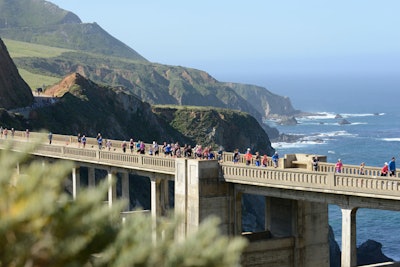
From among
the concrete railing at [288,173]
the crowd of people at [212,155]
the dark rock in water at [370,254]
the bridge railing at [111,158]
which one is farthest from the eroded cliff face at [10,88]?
the concrete railing at [288,173]

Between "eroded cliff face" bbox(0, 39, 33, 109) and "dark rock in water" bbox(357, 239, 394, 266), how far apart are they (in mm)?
48566

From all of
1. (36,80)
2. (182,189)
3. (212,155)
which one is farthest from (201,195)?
(36,80)

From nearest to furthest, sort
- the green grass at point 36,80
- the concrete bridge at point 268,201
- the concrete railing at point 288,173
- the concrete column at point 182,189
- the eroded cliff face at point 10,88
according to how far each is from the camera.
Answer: the concrete railing at point 288,173, the concrete bridge at point 268,201, the concrete column at point 182,189, the eroded cliff face at point 10,88, the green grass at point 36,80

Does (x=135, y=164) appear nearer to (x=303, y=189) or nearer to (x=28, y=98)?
(x=303, y=189)

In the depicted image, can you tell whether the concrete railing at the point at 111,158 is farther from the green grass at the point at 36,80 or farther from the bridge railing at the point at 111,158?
the green grass at the point at 36,80

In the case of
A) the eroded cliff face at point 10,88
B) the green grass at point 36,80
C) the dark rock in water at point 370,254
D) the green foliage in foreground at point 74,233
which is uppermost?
the green grass at point 36,80

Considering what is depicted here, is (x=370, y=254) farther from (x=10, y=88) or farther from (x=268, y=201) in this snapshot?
(x=268, y=201)

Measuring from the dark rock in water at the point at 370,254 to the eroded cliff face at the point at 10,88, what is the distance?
159 feet

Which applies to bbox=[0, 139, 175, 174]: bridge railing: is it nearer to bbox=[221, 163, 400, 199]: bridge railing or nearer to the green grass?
bbox=[221, 163, 400, 199]: bridge railing

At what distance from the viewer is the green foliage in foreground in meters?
12.6

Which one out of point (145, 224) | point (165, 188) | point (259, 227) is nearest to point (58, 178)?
point (145, 224)

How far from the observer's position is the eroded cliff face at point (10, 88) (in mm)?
120231

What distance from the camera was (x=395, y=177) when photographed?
119 feet

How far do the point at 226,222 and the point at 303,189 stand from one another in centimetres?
602
